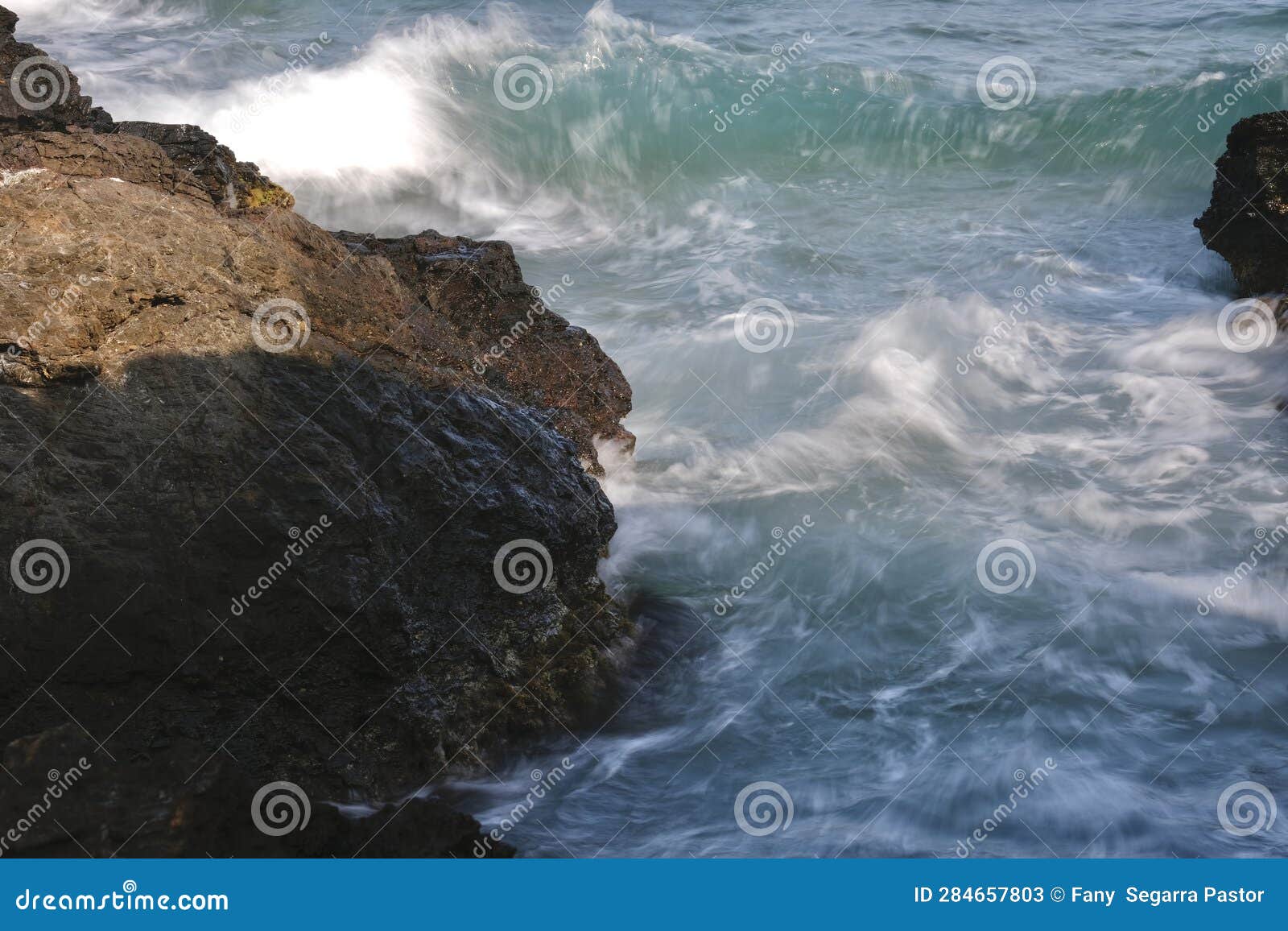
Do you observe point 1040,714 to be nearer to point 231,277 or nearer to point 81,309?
point 231,277

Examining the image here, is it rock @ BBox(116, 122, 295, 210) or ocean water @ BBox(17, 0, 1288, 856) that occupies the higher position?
rock @ BBox(116, 122, 295, 210)

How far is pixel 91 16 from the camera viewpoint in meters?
Answer: 19.7
